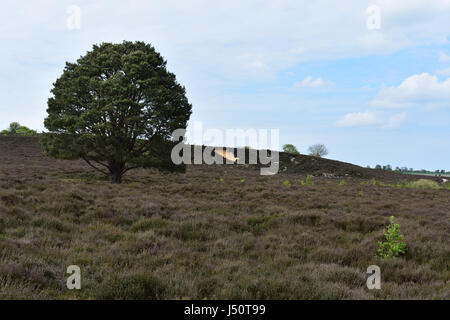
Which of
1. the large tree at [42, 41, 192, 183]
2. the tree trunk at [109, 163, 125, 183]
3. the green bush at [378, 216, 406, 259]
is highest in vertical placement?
the large tree at [42, 41, 192, 183]

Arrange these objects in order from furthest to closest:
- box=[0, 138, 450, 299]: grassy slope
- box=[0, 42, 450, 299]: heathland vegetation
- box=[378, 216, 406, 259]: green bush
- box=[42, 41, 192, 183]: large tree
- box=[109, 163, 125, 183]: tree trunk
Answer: box=[109, 163, 125, 183]: tree trunk → box=[42, 41, 192, 183]: large tree → box=[378, 216, 406, 259]: green bush → box=[0, 42, 450, 299]: heathland vegetation → box=[0, 138, 450, 299]: grassy slope

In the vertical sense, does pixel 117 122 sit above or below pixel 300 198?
above

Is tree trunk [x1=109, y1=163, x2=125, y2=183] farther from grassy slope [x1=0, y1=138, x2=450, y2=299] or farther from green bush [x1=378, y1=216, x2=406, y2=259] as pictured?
green bush [x1=378, y1=216, x2=406, y2=259]

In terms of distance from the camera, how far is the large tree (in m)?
18.3

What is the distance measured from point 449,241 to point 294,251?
4974 mm

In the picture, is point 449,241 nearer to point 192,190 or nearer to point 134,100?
point 192,190

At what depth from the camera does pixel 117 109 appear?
18.3 meters

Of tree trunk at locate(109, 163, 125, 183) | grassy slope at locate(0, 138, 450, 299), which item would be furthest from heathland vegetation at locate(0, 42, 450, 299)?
tree trunk at locate(109, 163, 125, 183)

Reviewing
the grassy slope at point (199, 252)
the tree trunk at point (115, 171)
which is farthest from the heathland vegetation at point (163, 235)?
the tree trunk at point (115, 171)

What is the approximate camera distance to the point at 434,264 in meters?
7.09

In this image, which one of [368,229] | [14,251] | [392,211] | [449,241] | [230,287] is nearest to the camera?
[230,287]

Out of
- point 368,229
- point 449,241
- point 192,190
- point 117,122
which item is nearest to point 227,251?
point 368,229

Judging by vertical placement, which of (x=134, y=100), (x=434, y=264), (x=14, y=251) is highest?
(x=134, y=100)

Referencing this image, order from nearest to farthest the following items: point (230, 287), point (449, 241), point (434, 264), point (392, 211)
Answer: point (230, 287)
point (434, 264)
point (449, 241)
point (392, 211)
